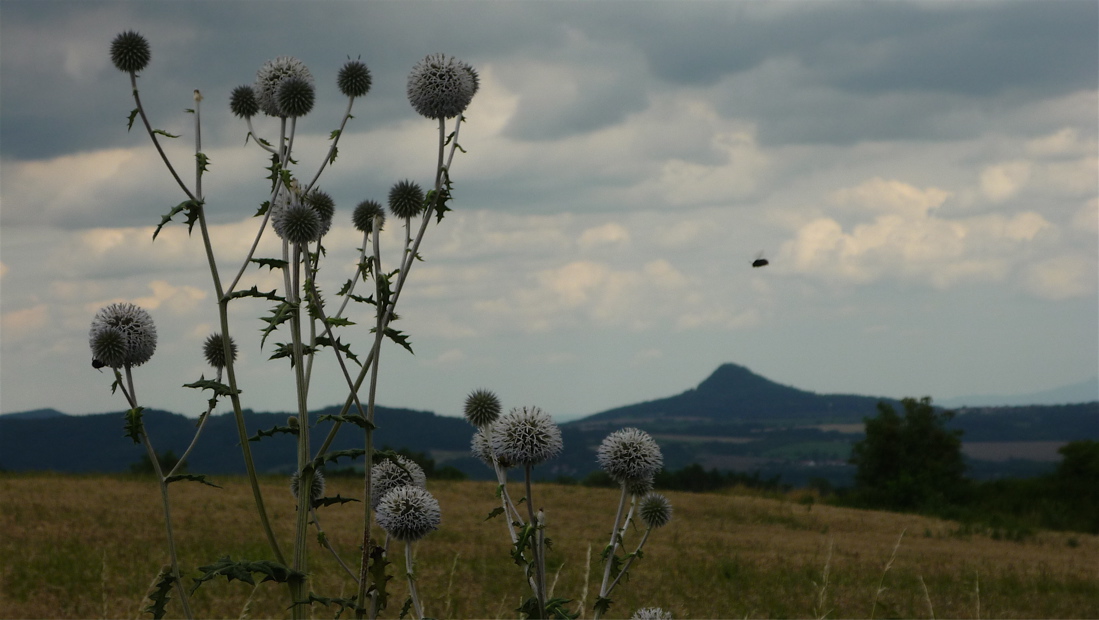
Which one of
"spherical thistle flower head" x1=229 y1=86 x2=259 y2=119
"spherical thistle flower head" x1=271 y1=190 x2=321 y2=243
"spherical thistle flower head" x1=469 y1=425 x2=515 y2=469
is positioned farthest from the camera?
"spherical thistle flower head" x1=229 y1=86 x2=259 y2=119

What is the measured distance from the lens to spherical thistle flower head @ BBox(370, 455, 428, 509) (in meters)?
4.82

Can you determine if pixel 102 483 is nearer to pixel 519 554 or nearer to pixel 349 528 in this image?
pixel 349 528

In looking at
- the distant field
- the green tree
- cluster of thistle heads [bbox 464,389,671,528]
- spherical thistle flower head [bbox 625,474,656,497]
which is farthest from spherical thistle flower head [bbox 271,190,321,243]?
the distant field

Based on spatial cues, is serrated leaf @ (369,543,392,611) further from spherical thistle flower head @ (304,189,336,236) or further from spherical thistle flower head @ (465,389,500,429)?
spherical thistle flower head @ (304,189,336,236)

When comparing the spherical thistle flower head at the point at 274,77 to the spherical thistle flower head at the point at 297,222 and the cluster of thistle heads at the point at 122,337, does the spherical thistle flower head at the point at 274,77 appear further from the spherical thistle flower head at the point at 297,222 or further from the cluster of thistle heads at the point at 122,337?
the cluster of thistle heads at the point at 122,337

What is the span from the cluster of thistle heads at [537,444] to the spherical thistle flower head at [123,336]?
5.30 ft

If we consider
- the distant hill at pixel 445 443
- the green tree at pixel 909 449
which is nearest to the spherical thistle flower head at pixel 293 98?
the green tree at pixel 909 449

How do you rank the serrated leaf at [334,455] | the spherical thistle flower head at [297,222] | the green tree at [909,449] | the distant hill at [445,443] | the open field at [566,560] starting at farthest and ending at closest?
1. the distant hill at [445,443]
2. the green tree at [909,449]
3. the open field at [566,560]
4. the spherical thistle flower head at [297,222]
5. the serrated leaf at [334,455]

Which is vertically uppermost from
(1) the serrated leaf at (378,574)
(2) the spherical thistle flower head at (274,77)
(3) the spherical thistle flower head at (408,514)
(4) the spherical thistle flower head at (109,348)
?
(2) the spherical thistle flower head at (274,77)

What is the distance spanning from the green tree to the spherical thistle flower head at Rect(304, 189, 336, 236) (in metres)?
35.3

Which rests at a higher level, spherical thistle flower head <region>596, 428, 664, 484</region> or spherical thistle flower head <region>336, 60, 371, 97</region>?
spherical thistle flower head <region>336, 60, 371, 97</region>

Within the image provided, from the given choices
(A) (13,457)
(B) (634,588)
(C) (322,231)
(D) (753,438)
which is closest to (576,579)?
(B) (634,588)

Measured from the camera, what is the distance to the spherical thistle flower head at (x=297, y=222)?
4148 mm

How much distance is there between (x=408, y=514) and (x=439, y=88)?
7.50ft
